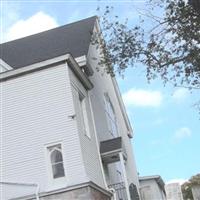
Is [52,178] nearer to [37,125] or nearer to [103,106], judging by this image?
[37,125]

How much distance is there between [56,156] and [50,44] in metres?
6.99

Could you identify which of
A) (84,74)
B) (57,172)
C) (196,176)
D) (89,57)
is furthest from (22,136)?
(196,176)

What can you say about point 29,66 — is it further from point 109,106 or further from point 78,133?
point 109,106

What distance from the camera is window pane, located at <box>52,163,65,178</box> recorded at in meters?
15.2

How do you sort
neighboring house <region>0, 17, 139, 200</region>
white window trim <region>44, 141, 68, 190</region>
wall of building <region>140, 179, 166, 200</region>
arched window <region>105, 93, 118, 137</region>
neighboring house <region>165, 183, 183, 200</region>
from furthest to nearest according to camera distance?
neighboring house <region>165, 183, 183, 200</region> → wall of building <region>140, 179, 166, 200</region> → arched window <region>105, 93, 118, 137</region> → neighboring house <region>0, 17, 139, 200</region> → white window trim <region>44, 141, 68, 190</region>

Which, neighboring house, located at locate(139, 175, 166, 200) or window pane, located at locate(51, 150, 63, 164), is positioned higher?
neighboring house, located at locate(139, 175, 166, 200)

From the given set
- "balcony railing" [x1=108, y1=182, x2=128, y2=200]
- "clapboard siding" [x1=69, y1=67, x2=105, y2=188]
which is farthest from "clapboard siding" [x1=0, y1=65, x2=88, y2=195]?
"balcony railing" [x1=108, y1=182, x2=128, y2=200]

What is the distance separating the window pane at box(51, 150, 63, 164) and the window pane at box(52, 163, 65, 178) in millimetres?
133

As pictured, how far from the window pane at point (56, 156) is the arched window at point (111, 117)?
21.4 ft

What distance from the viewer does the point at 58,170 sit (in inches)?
599

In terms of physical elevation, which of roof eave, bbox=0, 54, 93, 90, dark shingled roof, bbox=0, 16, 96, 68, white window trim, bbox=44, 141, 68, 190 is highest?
dark shingled roof, bbox=0, 16, 96, 68

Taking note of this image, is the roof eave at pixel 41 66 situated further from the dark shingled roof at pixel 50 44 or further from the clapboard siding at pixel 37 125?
the dark shingled roof at pixel 50 44

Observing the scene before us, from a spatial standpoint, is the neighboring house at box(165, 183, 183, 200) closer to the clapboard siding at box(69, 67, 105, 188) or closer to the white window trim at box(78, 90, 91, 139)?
the clapboard siding at box(69, 67, 105, 188)

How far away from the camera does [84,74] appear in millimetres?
17969
